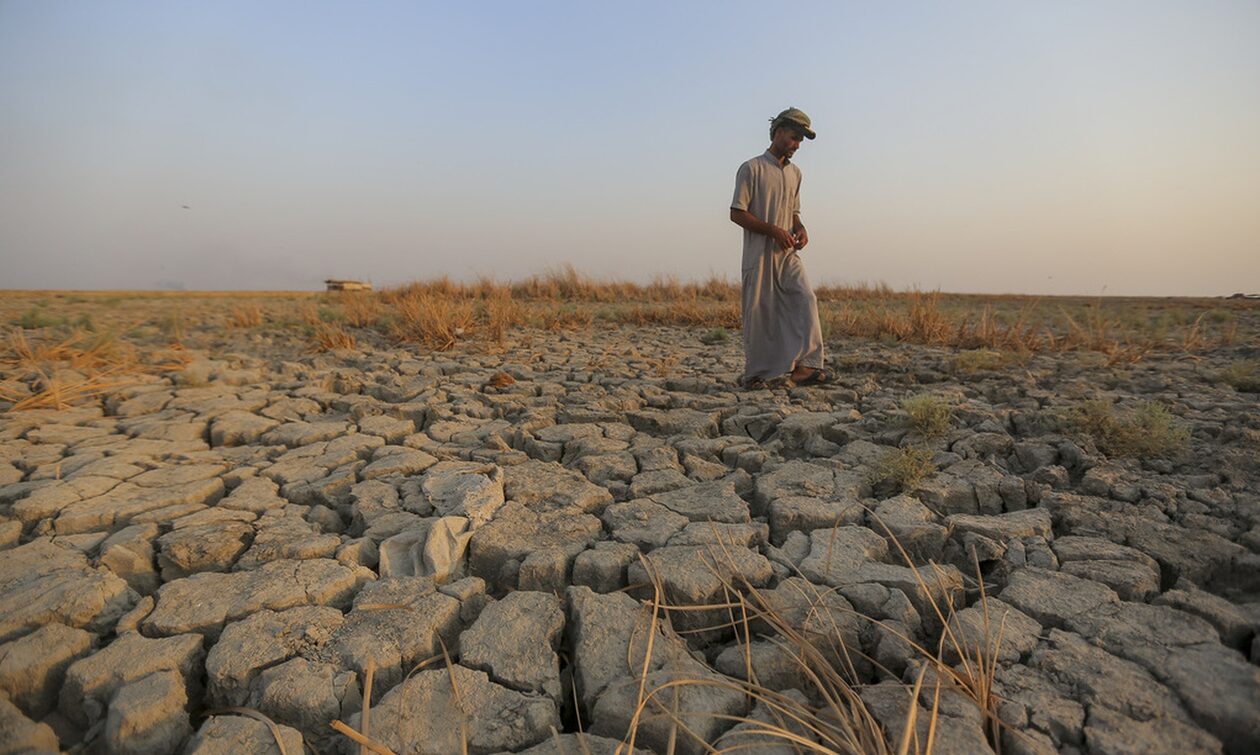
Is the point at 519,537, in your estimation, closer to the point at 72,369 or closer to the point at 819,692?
the point at 819,692

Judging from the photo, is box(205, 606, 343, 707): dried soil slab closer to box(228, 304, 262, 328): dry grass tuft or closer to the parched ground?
the parched ground

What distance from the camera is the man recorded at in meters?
4.01

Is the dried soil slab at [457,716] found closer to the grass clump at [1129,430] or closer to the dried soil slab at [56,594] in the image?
the dried soil slab at [56,594]

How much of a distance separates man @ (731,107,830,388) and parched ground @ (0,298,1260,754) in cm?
58

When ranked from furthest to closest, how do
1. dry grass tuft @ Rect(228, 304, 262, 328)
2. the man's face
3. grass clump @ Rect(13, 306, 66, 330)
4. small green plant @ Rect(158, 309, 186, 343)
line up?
1. dry grass tuft @ Rect(228, 304, 262, 328)
2. grass clump @ Rect(13, 306, 66, 330)
3. small green plant @ Rect(158, 309, 186, 343)
4. the man's face

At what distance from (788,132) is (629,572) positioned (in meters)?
2.96

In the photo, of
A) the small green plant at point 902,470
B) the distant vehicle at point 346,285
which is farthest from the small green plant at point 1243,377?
the distant vehicle at point 346,285

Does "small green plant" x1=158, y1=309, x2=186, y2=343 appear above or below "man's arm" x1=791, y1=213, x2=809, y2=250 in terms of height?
below

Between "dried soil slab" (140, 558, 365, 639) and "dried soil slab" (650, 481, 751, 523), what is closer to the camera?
"dried soil slab" (140, 558, 365, 639)

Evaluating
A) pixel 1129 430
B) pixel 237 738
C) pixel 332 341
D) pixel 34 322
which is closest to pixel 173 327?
pixel 34 322

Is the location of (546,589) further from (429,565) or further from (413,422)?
(413,422)

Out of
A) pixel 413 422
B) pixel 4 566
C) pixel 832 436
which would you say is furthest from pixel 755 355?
pixel 4 566

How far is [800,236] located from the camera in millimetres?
4234

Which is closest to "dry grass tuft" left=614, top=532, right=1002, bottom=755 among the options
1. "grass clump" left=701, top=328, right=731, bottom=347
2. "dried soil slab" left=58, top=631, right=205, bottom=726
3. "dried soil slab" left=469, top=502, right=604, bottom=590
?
"dried soil slab" left=469, top=502, right=604, bottom=590
